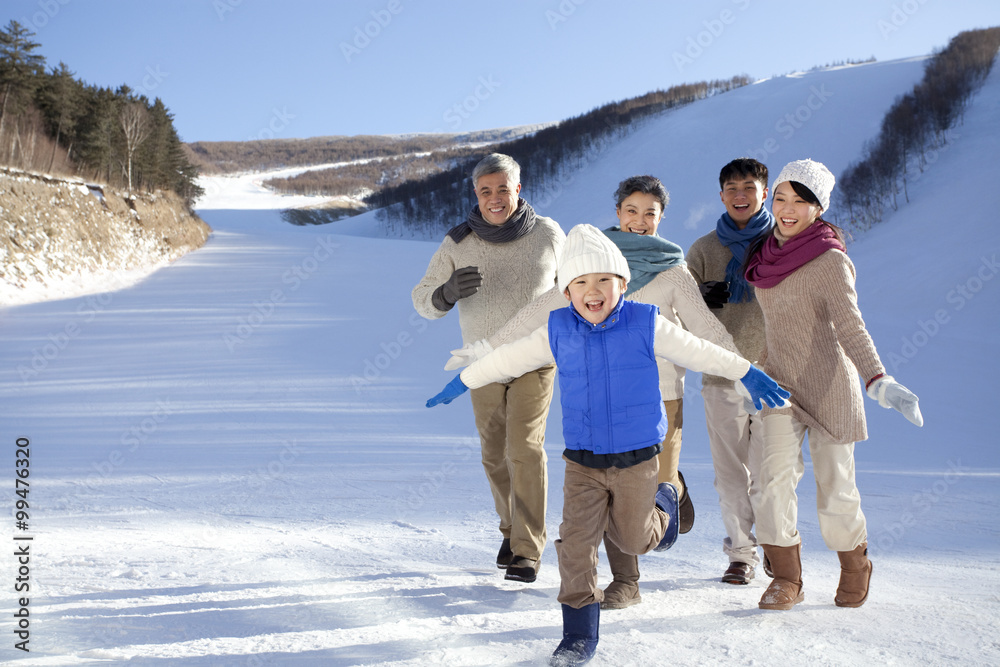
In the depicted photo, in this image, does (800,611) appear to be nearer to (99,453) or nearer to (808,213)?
(808,213)

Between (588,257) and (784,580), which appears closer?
(588,257)

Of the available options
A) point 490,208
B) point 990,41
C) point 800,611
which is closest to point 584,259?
point 490,208

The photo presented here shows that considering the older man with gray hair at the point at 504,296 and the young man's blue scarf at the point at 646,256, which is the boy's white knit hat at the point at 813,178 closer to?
the young man's blue scarf at the point at 646,256

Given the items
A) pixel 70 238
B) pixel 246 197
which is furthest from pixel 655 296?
pixel 246 197

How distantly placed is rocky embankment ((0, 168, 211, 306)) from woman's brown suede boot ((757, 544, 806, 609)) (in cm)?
1104

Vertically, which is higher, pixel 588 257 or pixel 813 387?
pixel 588 257

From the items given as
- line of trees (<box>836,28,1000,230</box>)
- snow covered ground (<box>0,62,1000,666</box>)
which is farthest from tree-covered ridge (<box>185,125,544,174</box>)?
snow covered ground (<box>0,62,1000,666</box>)

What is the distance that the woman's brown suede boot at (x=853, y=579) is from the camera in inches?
94.8

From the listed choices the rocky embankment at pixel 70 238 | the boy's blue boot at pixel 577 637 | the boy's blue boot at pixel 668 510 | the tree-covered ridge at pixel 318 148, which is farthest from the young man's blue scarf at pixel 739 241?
the tree-covered ridge at pixel 318 148

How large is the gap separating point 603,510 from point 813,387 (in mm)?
976

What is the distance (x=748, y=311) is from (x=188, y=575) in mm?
2644

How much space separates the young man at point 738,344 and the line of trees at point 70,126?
16356 millimetres

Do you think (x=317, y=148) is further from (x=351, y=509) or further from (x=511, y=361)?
(x=511, y=361)

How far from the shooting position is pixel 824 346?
8.25 feet
